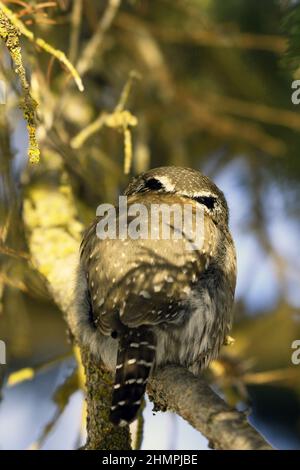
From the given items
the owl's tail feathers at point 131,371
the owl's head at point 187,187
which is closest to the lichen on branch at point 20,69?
the owl's tail feathers at point 131,371

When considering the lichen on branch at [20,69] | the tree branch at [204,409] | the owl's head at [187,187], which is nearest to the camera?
the tree branch at [204,409]

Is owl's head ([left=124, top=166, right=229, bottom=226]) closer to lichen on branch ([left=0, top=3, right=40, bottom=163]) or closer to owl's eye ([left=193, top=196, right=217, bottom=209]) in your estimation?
owl's eye ([left=193, top=196, right=217, bottom=209])

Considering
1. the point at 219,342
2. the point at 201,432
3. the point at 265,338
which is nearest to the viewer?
the point at 201,432

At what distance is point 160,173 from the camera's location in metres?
4.27

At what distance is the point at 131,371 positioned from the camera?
10.8 feet

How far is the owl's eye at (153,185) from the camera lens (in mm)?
4258

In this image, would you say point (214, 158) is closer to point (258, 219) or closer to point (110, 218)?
point (258, 219)

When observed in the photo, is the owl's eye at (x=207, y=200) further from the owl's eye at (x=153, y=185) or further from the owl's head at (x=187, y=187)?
the owl's eye at (x=153, y=185)

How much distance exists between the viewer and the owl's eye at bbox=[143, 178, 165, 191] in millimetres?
4258

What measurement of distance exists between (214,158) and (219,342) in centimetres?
286

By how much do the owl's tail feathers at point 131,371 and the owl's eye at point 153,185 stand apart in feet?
3.40

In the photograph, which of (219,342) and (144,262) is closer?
(144,262)

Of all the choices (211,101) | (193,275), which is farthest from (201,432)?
(211,101)

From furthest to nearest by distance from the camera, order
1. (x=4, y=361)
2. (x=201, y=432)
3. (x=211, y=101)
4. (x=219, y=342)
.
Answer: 1. (x=211, y=101)
2. (x=4, y=361)
3. (x=219, y=342)
4. (x=201, y=432)
